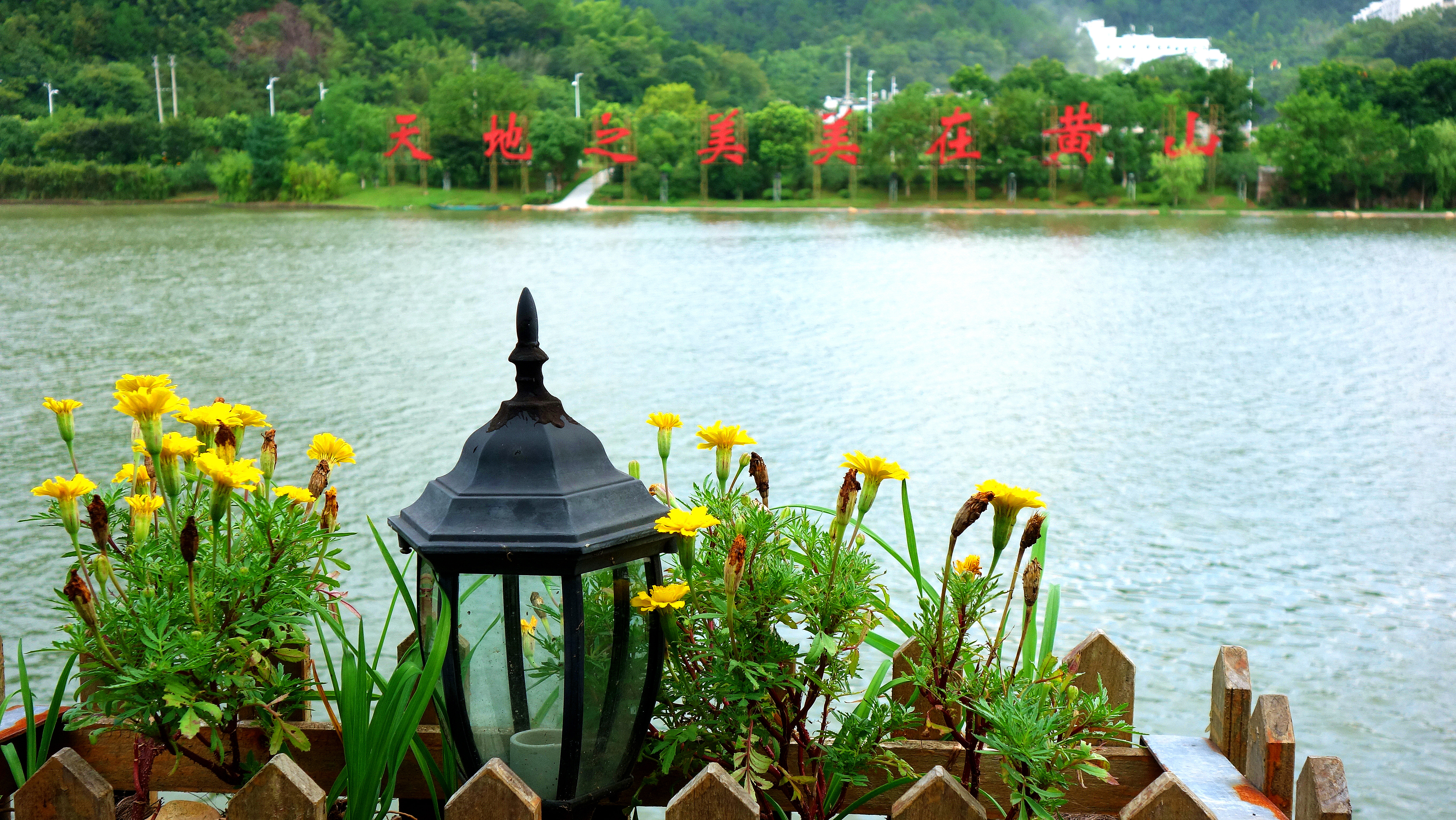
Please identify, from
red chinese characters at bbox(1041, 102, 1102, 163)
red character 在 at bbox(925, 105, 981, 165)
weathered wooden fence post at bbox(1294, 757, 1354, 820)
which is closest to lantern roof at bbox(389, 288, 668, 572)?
weathered wooden fence post at bbox(1294, 757, 1354, 820)

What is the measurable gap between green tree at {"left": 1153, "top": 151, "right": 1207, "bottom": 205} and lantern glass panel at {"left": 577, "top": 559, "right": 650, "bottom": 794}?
41218 mm

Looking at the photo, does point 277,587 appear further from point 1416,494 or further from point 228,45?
point 228,45

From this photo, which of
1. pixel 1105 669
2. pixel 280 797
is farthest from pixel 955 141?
pixel 280 797

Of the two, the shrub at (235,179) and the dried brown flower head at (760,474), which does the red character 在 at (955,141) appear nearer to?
the shrub at (235,179)

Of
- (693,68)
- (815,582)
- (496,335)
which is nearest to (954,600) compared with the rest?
(815,582)

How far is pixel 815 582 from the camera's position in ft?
4.57

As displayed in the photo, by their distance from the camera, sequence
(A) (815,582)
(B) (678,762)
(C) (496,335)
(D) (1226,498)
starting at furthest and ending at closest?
(C) (496,335), (D) (1226,498), (B) (678,762), (A) (815,582)

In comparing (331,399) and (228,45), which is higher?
(228,45)

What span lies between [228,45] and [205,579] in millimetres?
91853

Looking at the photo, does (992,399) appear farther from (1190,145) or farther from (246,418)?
(1190,145)

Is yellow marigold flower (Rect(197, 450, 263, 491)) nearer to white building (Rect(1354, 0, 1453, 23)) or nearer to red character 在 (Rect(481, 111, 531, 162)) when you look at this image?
red character 在 (Rect(481, 111, 531, 162))

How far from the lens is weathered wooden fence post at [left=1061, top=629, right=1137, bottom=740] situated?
1632 mm

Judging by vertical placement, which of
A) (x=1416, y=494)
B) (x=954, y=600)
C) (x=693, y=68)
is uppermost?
(x=693, y=68)

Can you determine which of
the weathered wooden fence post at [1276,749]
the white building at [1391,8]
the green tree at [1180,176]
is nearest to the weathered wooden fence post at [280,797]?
the weathered wooden fence post at [1276,749]
